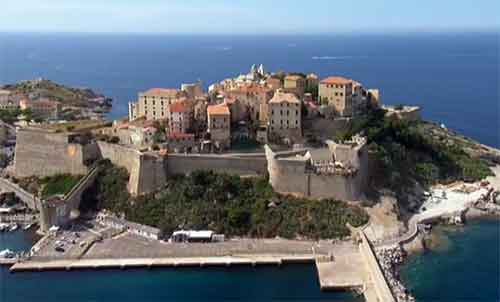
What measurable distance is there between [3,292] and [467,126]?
52289 mm

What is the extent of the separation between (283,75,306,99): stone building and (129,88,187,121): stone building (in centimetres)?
719

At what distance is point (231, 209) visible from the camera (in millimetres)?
35375

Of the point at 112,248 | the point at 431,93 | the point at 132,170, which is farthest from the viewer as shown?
the point at 431,93

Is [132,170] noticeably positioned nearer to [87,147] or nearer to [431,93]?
[87,147]

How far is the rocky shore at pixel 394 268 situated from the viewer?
27406 millimetres

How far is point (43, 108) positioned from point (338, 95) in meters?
31.0

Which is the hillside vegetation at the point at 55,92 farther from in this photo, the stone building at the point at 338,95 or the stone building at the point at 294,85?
the stone building at the point at 338,95

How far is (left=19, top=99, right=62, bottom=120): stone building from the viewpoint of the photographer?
58.8 metres

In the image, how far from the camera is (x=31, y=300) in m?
28.7

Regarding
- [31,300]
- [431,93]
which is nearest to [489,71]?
[431,93]

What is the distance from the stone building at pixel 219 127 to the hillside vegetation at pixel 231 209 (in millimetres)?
2589

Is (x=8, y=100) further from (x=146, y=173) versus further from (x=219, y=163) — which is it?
(x=219, y=163)

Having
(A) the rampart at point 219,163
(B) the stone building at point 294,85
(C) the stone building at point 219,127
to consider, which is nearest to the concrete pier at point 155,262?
(A) the rampart at point 219,163

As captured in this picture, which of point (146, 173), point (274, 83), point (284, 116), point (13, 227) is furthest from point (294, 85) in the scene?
point (13, 227)
